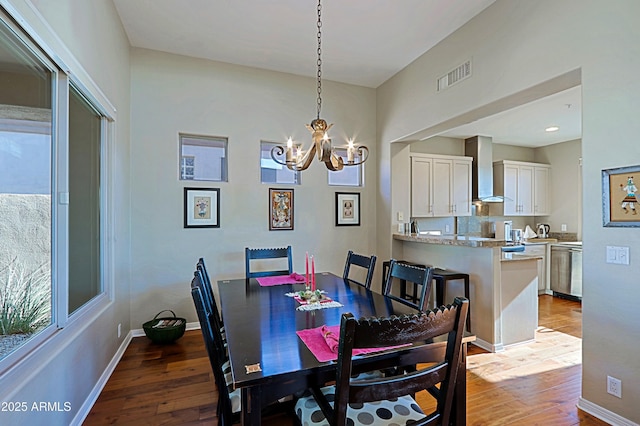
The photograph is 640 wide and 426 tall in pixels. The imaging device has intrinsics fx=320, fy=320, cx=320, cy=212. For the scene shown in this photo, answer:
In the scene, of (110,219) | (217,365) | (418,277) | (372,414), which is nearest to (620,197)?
(418,277)

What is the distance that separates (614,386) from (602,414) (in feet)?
0.73

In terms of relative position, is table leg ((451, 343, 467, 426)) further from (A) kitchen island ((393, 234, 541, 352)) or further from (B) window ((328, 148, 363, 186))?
(B) window ((328, 148, 363, 186))

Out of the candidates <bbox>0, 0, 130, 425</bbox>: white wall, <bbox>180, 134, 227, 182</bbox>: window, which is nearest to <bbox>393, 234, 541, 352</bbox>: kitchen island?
<bbox>180, 134, 227, 182</bbox>: window

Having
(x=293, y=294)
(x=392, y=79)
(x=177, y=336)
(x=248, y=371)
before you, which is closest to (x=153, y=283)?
(x=177, y=336)

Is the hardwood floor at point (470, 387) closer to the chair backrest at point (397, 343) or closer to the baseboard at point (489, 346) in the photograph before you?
the baseboard at point (489, 346)

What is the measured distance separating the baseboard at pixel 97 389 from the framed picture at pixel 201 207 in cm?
141

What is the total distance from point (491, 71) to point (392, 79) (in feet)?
5.68

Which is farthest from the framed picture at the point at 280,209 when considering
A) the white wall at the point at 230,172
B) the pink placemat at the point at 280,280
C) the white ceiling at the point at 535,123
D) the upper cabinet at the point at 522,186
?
the upper cabinet at the point at 522,186

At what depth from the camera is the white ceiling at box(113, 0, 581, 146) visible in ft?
9.52

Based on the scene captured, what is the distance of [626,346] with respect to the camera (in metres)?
1.96

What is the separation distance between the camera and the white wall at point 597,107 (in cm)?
195

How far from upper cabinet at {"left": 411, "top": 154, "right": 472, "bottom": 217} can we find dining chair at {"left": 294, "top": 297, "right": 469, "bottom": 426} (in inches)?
155

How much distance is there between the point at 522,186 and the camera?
19.8ft

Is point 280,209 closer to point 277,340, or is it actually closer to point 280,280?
point 280,280
